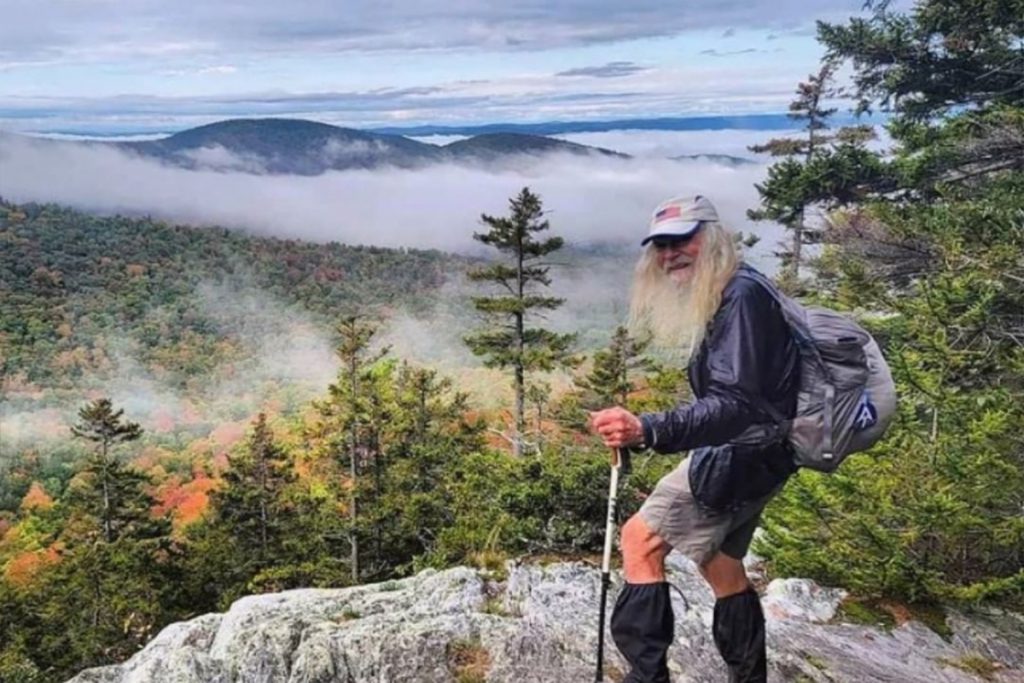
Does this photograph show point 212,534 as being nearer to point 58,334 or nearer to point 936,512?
point 936,512

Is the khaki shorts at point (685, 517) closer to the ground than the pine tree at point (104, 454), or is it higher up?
higher up

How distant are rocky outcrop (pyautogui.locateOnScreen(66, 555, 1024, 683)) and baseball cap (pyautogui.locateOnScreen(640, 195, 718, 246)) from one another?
2016 mm

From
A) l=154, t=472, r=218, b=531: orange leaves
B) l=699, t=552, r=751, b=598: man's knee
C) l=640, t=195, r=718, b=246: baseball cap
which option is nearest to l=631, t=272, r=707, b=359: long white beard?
l=640, t=195, r=718, b=246: baseball cap

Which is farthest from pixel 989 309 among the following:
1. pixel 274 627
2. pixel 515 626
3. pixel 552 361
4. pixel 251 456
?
pixel 251 456

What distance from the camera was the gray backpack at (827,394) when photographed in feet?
8.53

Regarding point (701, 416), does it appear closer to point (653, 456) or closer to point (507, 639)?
point (507, 639)

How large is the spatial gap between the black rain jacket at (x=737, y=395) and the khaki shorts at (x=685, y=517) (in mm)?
102

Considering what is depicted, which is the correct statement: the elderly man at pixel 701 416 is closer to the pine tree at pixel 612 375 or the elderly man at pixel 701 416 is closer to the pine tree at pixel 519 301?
the pine tree at pixel 519 301

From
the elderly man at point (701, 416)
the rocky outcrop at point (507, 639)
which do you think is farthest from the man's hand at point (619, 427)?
the rocky outcrop at point (507, 639)

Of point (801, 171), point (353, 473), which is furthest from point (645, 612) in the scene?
point (353, 473)

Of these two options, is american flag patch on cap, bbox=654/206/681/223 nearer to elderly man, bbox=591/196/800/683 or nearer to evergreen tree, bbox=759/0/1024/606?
elderly man, bbox=591/196/800/683

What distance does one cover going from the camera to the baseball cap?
2650mm

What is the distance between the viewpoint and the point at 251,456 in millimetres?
26500

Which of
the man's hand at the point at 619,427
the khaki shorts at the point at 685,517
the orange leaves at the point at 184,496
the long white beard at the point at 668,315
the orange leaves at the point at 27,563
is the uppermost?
the long white beard at the point at 668,315
